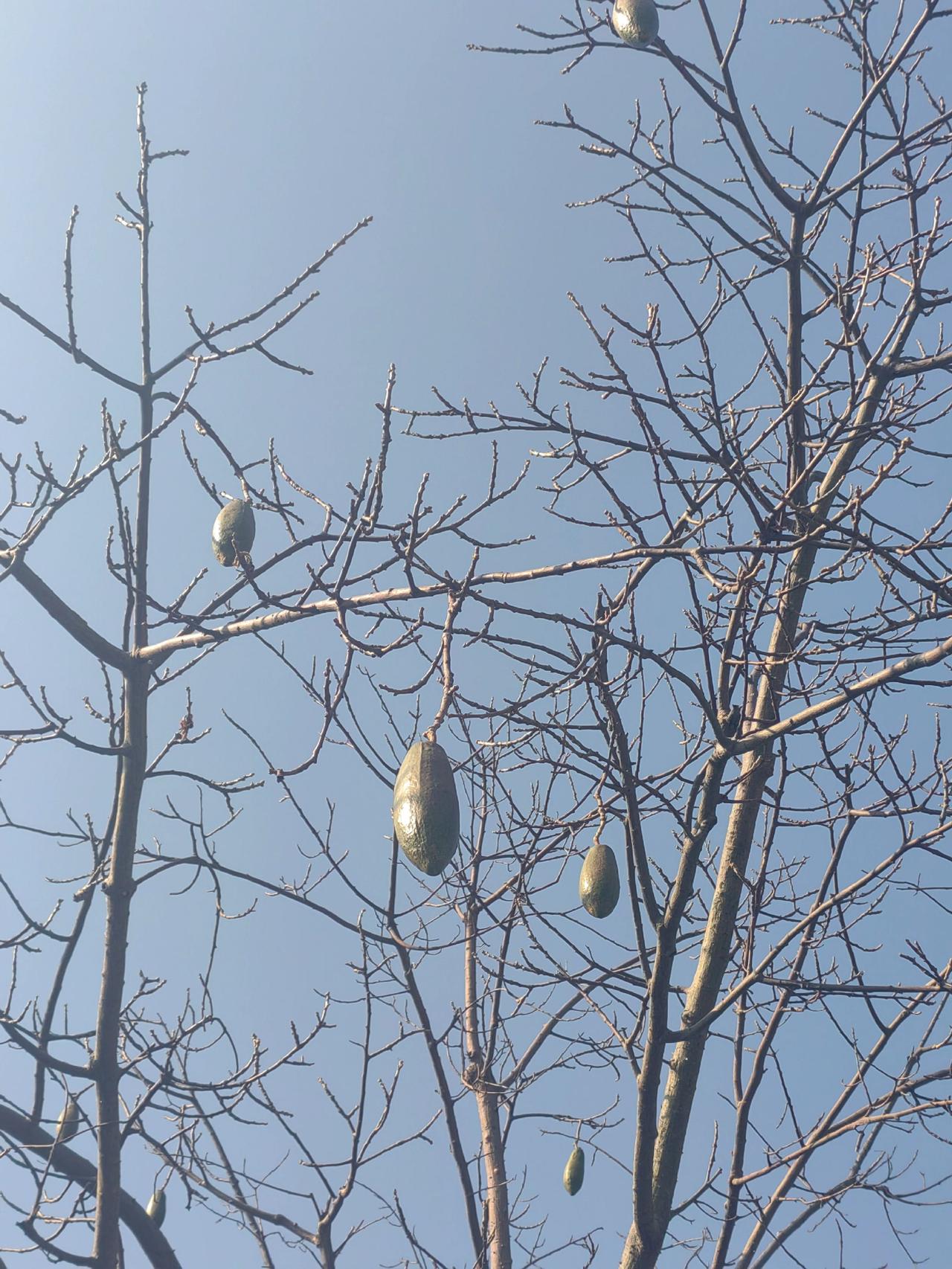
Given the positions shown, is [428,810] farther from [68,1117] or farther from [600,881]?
[68,1117]

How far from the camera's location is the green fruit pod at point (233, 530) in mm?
3811

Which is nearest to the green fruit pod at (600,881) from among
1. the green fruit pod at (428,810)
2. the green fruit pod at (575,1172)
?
the green fruit pod at (428,810)

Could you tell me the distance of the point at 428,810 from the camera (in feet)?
7.46

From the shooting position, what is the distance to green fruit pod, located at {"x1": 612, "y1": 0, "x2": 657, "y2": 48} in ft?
14.5

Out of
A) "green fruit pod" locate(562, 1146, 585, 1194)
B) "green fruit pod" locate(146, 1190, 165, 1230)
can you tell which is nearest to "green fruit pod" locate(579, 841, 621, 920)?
"green fruit pod" locate(562, 1146, 585, 1194)

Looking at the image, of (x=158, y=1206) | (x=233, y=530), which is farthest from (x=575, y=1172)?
(x=233, y=530)

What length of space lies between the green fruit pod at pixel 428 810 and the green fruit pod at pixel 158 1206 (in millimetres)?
4163

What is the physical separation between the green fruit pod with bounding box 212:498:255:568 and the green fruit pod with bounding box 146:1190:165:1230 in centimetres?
356

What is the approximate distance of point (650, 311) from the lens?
362cm

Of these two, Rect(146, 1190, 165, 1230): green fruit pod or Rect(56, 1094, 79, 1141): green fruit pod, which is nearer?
Rect(56, 1094, 79, 1141): green fruit pod

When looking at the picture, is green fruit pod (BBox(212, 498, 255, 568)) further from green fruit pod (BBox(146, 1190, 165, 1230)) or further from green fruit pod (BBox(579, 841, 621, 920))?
green fruit pod (BBox(146, 1190, 165, 1230))

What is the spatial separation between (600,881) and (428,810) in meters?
1.68

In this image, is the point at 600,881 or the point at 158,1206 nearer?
the point at 600,881

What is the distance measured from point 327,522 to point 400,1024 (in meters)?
2.95
